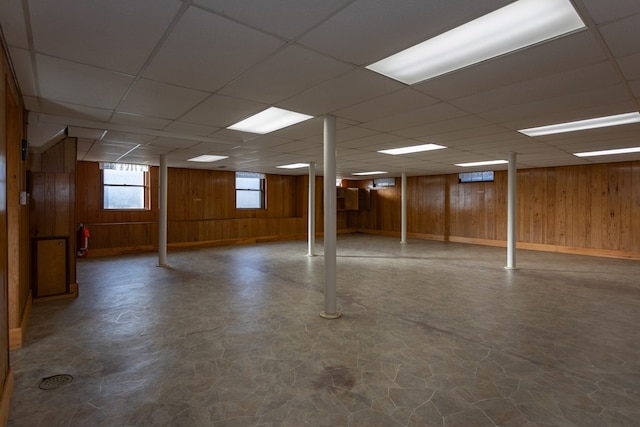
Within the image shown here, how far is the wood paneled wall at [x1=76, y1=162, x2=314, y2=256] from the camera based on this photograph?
855 cm

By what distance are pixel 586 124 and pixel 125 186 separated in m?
10.2

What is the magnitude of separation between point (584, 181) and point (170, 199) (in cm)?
1152

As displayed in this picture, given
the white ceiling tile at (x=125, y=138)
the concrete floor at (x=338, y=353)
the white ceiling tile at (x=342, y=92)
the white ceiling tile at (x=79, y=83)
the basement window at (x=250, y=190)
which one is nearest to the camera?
the concrete floor at (x=338, y=353)

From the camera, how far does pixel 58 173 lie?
15.8 feet

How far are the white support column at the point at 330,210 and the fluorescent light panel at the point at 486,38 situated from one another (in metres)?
1.32

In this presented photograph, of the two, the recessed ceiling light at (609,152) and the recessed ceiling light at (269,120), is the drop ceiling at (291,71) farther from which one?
the recessed ceiling light at (609,152)

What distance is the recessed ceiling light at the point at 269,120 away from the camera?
158 inches

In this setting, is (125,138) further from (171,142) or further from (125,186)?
(125,186)

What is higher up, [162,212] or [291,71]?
[291,71]

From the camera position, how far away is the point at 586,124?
14.5 feet

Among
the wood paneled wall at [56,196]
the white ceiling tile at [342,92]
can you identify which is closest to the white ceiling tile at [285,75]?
the white ceiling tile at [342,92]

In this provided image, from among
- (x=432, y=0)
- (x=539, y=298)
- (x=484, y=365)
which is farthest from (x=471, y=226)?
(x=432, y=0)

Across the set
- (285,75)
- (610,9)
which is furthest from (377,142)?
(610,9)

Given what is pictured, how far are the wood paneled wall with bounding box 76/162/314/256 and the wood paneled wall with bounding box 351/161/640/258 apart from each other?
4.85 m
